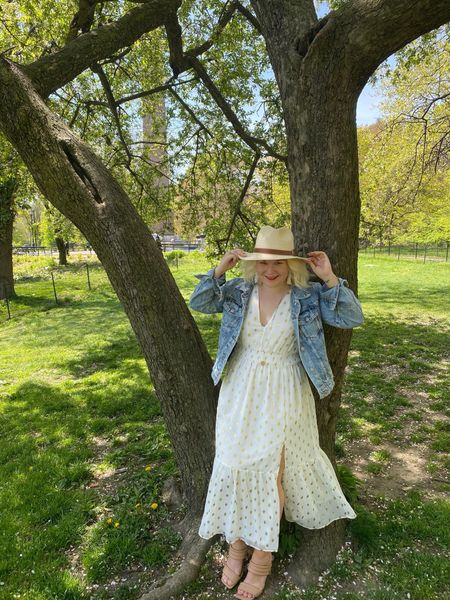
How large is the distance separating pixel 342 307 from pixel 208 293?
859 millimetres

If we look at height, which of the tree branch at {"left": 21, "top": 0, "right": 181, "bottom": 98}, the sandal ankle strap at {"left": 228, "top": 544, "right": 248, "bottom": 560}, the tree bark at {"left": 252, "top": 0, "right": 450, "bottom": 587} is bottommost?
the sandal ankle strap at {"left": 228, "top": 544, "right": 248, "bottom": 560}

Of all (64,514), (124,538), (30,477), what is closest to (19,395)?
(30,477)

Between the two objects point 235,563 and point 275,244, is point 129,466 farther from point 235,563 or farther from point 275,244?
point 275,244

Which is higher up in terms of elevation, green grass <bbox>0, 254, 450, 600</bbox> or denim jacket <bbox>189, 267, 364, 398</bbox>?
denim jacket <bbox>189, 267, 364, 398</bbox>

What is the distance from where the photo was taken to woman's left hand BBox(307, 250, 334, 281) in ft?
8.25

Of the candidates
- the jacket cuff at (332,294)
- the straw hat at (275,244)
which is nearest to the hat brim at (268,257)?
the straw hat at (275,244)

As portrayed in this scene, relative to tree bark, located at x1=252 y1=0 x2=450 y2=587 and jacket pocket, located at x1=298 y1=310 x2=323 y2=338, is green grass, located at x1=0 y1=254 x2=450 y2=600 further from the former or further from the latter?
jacket pocket, located at x1=298 y1=310 x2=323 y2=338

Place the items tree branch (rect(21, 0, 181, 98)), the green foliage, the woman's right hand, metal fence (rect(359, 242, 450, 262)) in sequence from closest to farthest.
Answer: the woman's right hand, tree branch (rect(21, 0, 181, 98)), the green foliage, metal fence (rect(359, 242, 450, 262))

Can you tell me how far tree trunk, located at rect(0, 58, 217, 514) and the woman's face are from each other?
0.80m

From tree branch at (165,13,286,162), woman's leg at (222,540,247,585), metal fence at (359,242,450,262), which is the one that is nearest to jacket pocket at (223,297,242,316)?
woman's leg at (222,540,247,585)

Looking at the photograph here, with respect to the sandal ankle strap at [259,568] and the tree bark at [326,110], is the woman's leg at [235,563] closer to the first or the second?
the sandal ankle strap at [259,568]

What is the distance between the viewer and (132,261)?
3.01 metres

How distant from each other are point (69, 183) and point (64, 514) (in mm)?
2868

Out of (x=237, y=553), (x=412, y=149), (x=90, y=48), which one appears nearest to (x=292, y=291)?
(x=237, y=553)
